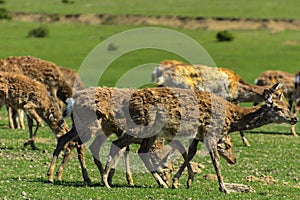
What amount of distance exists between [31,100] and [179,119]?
521 centimetres

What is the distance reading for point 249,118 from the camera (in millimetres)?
14820

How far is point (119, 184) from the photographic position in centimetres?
1462

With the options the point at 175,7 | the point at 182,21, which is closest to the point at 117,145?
the point at 182,21

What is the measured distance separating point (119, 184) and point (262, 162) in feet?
16.8

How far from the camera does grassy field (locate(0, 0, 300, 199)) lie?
13594mm

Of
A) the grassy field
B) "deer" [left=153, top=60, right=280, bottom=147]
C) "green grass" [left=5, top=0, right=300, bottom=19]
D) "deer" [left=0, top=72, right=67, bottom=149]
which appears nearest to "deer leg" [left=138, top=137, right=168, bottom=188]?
the grassy field

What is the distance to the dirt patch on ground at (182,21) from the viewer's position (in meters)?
67.4

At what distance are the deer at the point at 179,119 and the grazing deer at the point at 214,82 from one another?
10.1m

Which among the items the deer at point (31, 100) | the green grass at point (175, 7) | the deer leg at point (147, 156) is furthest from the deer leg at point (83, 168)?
the green grass at point (175, 7)

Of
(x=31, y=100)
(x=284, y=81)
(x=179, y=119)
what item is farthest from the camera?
(x=284, y=81)

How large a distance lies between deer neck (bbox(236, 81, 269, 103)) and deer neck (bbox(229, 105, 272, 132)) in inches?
385

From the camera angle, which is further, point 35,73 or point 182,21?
point 182,21

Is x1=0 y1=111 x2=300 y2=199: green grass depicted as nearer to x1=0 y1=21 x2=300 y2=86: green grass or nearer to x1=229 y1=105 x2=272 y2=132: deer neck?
x1=229 y1=105 x2=272 y2=132: deer neck

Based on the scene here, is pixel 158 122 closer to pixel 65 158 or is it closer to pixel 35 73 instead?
pixel 65 158
